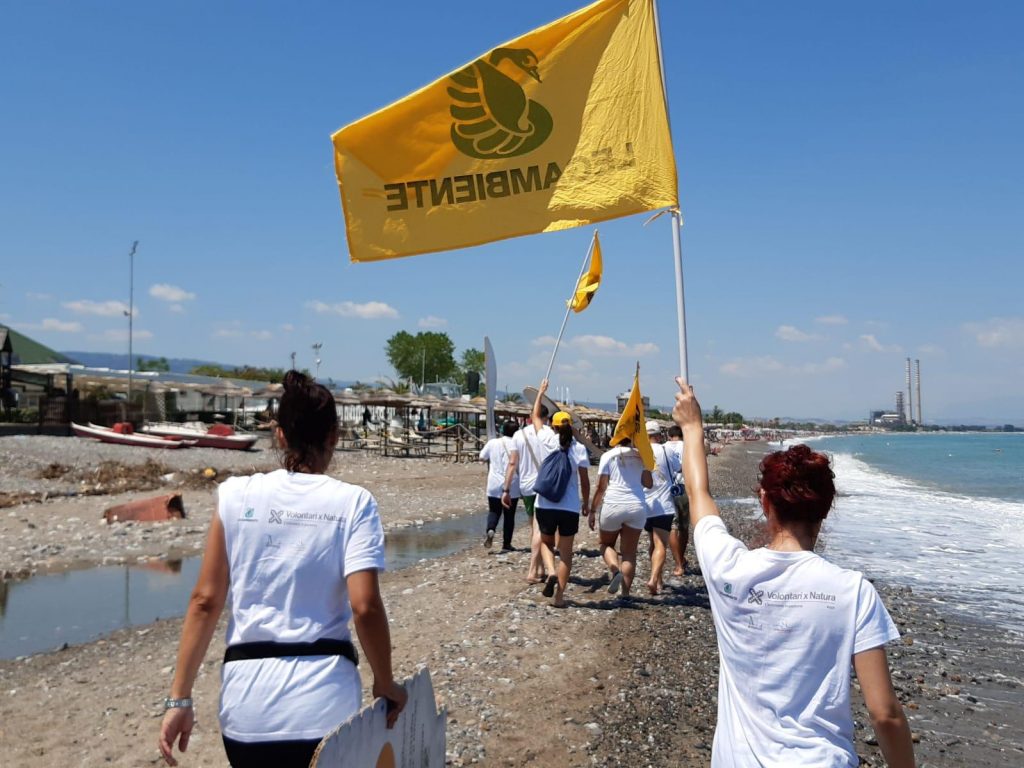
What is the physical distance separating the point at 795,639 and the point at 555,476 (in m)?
5.86

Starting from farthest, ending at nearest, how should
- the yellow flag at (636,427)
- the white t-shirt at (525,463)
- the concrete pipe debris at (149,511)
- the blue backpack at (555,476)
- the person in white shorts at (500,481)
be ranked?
the concrete pipe debris at (149,511), the person in white shorts at (500,481), the white t-shirt at (525,463), the blue backpack at (555,476), the yellow flag at (636,427)

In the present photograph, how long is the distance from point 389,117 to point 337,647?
329cm

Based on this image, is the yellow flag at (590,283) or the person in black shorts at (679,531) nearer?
the yellow flag at (590,283)

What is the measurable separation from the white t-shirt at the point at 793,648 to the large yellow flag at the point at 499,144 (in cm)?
283

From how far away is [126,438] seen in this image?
3031 centimetres

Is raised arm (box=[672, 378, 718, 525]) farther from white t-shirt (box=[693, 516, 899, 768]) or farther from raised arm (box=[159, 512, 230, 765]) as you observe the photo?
raised arm (box=[159, 512, 230, 765])

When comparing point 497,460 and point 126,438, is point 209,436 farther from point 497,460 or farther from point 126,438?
point 497,460

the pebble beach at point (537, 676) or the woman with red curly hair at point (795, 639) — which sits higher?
the woman with red curly hair at point (795, 639)

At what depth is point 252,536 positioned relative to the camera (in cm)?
247

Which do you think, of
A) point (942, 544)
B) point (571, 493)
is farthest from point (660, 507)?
point (942, 544)

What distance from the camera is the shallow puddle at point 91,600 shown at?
8.53m

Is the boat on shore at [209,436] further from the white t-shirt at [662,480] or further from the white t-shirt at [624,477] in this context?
the white t-shirt at [624,477]

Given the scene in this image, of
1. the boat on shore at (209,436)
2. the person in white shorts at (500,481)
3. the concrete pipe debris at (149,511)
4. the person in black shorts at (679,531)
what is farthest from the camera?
the boat on shore at (209,436)

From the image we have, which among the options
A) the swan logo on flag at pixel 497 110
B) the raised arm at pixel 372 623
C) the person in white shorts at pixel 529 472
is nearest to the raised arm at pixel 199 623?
the raised arm at pixel 372 623
